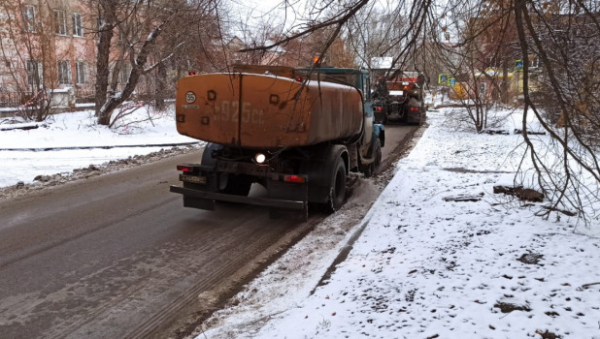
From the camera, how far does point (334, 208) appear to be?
7.78 m

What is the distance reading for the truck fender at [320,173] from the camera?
291 inches

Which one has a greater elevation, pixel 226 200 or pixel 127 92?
pixel 127 92

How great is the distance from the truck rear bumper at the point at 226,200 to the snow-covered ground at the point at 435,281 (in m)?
0.53

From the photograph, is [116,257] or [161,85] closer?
[116,257]

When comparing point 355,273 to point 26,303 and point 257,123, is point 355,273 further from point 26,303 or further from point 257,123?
point 26,303

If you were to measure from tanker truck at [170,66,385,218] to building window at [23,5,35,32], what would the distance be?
1569 cm

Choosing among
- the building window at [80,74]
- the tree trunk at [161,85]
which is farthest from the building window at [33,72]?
the building window at [80,74]

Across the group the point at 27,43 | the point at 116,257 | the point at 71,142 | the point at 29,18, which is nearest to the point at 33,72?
the point at 27,43

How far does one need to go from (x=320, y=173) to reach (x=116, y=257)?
3256mm

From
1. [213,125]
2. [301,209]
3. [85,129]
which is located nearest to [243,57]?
[213,125]

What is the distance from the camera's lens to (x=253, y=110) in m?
6.69

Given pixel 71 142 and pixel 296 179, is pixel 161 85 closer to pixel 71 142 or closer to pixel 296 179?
pixel 71 142

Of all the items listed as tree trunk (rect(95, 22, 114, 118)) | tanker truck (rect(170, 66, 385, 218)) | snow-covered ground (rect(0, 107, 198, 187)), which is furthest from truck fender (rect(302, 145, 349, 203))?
tree trunk (rect(95, 22, 114, 118))

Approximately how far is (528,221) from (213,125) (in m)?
4.51
